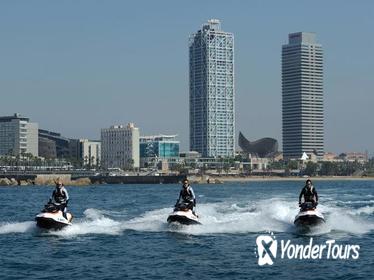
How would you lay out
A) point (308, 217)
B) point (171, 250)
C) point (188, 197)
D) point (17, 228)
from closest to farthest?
point (171, 250) < point (308, 217) < point (188, 197) < point (17, 228)

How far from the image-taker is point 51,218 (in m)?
35.6

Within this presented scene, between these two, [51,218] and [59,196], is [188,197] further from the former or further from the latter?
[51,218]

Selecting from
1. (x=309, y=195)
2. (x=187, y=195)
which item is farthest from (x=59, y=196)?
(x=309, y=195)

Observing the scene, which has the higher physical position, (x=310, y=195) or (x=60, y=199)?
(x=310, y=195)

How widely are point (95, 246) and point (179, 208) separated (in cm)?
623

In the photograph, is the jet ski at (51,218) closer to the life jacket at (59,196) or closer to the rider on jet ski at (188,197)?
the life jacket at (59,196)

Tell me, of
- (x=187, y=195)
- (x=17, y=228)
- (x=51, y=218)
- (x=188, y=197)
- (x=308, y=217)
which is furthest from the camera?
(x=17, y=228)

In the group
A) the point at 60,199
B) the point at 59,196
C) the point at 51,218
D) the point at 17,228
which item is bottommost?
the point at 17,228

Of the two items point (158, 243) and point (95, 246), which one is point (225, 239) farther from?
point (95, 246)

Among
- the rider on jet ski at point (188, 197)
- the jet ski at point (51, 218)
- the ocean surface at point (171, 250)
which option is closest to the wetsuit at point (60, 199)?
the jet ski at point (51, 218)

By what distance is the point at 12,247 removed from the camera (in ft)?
106

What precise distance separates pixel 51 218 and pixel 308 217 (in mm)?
11817

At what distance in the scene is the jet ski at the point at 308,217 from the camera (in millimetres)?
36375

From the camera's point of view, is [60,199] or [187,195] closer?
[60,199]
